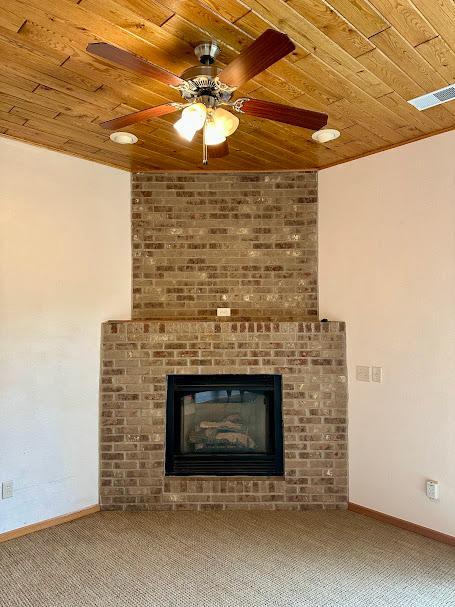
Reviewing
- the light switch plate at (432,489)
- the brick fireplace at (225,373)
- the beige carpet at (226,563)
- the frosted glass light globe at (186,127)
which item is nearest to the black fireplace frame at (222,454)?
the brick fireplace at (225,373)

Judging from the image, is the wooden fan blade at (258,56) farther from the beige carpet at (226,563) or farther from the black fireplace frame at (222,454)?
the beige carpet at (226,563)

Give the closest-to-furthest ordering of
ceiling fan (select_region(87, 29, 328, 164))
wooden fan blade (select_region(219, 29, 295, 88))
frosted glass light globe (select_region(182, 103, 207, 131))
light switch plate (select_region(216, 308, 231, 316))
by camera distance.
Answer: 1. wooden fan blade (select_region(219, 29, 295, 88))
2. ceiling fan (select_region(87, 29, 328, 164))
3. frosted glass light globe (select_region(182, 103, 207, 131))
4. light switch plate (select_region(216, 308, 231, 316))

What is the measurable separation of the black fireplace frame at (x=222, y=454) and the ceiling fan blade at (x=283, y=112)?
210 centimetres

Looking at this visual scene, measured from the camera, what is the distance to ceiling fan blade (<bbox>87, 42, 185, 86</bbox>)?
158cm

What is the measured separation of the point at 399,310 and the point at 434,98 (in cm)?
138

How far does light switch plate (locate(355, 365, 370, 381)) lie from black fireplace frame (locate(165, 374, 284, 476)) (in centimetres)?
59

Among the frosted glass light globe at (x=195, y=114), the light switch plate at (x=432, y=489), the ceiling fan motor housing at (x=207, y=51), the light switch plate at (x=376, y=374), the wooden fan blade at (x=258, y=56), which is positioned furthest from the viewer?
the light switch plate at (x=376, y=374)

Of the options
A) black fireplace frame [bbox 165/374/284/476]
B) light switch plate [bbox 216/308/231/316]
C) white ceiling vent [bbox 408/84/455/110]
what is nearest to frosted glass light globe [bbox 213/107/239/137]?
white ceiling vent [bbox 408/84/455/110]

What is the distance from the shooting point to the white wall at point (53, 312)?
3.12m

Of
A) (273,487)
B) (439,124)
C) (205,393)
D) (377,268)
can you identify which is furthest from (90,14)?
(273,487)

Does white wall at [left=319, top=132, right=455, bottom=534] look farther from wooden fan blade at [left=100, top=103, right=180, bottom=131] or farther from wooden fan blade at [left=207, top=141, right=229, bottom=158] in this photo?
wooden fan blade at [left=100, top=103, right=180, bottom=131]

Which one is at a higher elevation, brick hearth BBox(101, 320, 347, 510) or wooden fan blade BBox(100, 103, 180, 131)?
wooden fan blade BBox(100, 103, 180, 131)

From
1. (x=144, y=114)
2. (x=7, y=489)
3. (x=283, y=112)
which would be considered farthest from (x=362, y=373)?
(x=7, y=489)

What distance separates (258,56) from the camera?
1.59 m
